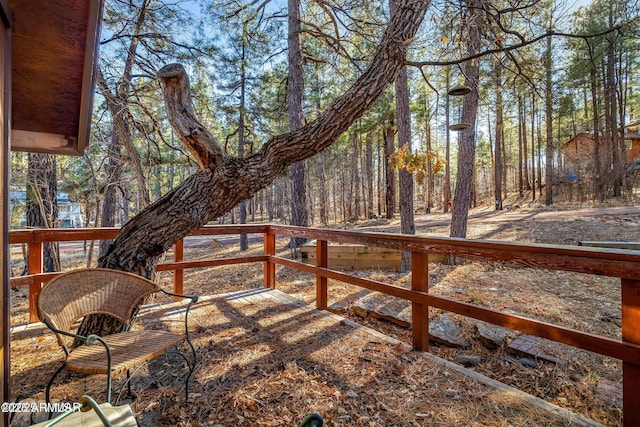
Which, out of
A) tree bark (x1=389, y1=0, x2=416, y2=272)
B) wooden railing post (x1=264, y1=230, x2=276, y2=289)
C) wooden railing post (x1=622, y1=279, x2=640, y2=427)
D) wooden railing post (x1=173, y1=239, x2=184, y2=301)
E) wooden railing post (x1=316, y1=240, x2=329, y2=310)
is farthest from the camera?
tree bark (x1=389, y1=0, x2=416, y2=272)

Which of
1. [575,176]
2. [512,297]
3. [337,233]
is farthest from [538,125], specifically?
[337,233]

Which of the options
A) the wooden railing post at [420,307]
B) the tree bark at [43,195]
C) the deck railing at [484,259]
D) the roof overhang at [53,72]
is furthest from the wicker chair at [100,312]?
the tree bark at [43,195]

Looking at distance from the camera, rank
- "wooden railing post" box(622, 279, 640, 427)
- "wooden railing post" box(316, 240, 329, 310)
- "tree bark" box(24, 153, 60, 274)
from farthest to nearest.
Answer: "tree bark" box(24, 153, 60, 274)
"wooden railing post" box(316, 240, 329, 310)
"wooden railing post" box(622, 279, 640, 427)

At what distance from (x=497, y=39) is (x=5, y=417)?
15.7 ft

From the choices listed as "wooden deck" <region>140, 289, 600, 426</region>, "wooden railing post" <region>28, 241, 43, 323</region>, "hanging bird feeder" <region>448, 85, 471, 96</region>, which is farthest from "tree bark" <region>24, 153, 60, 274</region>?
"hanging bird feeder" <region>448, 85, 471, 96</region>

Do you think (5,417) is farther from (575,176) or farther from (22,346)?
(575,176)

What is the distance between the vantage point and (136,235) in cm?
272

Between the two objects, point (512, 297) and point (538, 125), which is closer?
point (512, 297)

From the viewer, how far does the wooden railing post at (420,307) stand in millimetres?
2650

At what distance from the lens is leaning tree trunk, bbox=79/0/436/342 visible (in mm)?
2736

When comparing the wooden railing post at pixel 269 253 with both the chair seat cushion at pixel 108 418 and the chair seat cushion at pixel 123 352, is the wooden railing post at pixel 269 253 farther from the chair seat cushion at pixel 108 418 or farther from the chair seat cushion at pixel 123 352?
the chair seat cushion at pixel 108 418

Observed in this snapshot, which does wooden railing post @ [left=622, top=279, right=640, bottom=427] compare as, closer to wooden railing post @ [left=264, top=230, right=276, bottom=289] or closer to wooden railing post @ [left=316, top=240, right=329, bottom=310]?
wooden railing post @ [left=316, top=240, right=329, bottom=310]

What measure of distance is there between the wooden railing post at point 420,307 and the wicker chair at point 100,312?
1.76 metres

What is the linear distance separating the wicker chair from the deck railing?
57.3 inches
